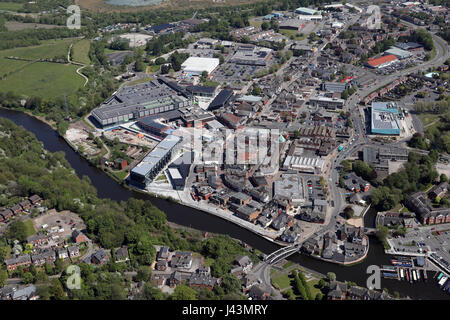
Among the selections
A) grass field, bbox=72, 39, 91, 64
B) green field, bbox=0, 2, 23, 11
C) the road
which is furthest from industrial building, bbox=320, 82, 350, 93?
green field, bbox=0, 2, 23, 11

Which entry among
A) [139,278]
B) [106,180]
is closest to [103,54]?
[106,180]

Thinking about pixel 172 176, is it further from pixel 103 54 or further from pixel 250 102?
pixel 103 54

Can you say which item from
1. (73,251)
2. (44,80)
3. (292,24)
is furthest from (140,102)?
(292,24)

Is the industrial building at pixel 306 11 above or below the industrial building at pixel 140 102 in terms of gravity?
below

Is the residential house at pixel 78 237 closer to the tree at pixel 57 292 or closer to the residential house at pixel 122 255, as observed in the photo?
the residential house at pixel 122 255

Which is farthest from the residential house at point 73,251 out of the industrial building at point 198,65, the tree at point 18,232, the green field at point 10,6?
the green field at point 10,6
